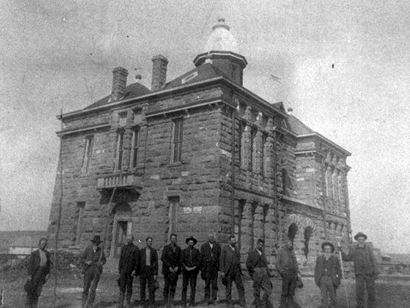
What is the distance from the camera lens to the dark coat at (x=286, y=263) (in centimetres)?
970

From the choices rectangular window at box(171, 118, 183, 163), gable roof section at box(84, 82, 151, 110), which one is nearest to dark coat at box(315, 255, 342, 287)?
rectangular window at box(171, 118, 183, 163)

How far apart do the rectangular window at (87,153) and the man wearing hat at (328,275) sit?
17.1m

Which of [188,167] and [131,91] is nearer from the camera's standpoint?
[188,167]

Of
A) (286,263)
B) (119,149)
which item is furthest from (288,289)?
(119,149)

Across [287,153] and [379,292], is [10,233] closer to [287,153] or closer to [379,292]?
[287,153]

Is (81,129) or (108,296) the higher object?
(81,129)

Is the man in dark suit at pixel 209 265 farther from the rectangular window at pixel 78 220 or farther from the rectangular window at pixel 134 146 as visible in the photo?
the rectangular window at pixel 78 220

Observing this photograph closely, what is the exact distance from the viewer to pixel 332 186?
98.8 ft

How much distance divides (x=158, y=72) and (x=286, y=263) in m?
15.3

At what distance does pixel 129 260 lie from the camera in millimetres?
10195

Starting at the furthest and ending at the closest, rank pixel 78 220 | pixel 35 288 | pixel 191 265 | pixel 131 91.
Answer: pixel 131 91, pixel 78 220, pixel 191 265, pixel 35 288

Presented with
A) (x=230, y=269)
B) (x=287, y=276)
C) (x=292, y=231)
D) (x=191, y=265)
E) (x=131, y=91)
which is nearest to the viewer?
(x=287, y=276)

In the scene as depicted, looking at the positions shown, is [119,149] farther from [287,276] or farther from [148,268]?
[287,276]

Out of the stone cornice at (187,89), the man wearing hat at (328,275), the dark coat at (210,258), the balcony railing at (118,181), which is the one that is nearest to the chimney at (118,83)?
the stone cornice at (187,89)
